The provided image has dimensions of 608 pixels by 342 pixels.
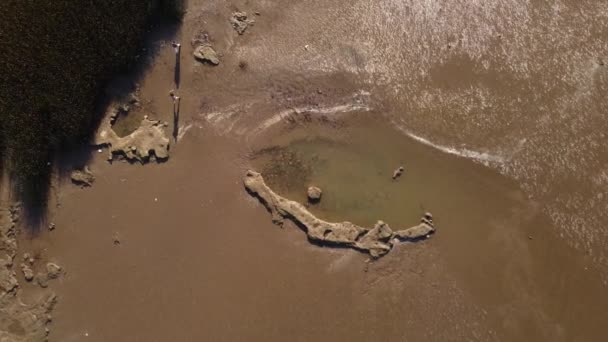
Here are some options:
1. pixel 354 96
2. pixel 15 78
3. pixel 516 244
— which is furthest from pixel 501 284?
pixel 15 78

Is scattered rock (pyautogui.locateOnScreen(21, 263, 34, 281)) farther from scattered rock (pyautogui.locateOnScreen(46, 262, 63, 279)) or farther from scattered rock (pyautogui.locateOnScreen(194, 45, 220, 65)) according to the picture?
scattered rock (pyautogui.locateOnScreen(194, 45, 220, 65))

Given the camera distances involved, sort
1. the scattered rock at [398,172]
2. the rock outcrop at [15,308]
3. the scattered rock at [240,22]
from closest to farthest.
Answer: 1. the rock outcrop at [15,308]
2. the scattered rock at [398,172]
3. the scattered rock at [240,22]

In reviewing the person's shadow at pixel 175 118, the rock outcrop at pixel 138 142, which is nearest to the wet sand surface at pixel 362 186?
the person's shadow at pixel 175 118

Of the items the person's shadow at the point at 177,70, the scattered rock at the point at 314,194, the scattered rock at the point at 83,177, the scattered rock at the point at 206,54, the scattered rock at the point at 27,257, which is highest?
the scattered rock at the point at 206,54

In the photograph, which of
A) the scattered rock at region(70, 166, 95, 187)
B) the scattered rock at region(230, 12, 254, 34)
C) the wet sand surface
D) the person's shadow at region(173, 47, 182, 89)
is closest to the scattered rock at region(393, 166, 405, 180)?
the wet sand surface

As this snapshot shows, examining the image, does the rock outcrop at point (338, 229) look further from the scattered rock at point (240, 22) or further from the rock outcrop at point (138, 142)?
the scattered rock at point (240, 22)

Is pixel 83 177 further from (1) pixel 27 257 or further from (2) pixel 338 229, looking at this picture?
(2) pixel 338 229

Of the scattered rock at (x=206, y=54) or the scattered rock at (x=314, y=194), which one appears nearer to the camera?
the scattered rock at (x=314, y=194)
